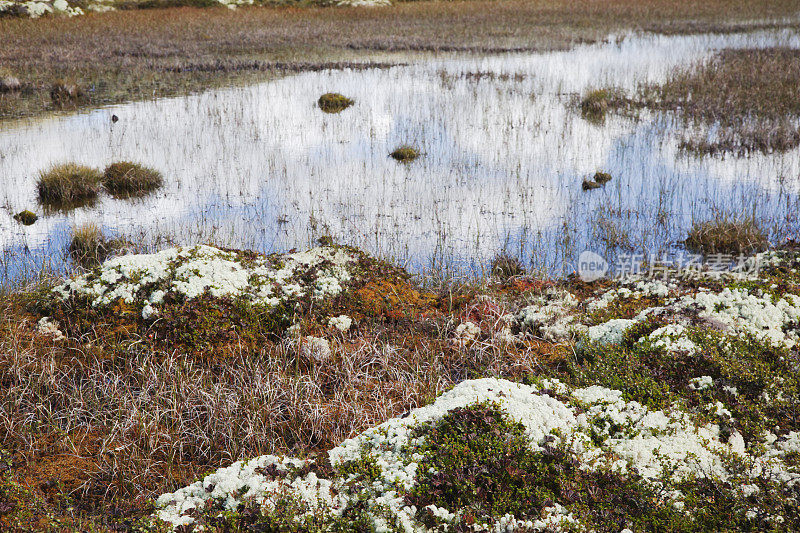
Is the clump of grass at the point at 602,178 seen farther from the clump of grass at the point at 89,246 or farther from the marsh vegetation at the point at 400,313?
the clump of grass at the point at 89,246

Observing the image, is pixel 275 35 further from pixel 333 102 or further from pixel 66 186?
pixel 66 186

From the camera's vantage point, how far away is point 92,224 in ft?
33.9

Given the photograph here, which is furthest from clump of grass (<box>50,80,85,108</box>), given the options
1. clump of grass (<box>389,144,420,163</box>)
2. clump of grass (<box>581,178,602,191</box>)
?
clump of grass (<box>581,178,602,191</box>)

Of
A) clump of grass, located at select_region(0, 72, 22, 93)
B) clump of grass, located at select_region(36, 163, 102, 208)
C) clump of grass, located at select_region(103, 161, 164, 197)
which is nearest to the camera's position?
clump of grass, located at select_region(36, 163, 102, 208)

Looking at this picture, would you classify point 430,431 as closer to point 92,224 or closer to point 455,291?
point 455,291

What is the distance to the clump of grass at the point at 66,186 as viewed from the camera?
482 inches

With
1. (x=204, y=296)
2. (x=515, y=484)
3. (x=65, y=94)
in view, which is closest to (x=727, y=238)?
(x=515, y=484)

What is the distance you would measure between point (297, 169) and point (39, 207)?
17.4 ft

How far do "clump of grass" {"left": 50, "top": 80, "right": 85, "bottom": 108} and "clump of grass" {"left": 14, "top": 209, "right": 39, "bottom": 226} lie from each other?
35.5ft

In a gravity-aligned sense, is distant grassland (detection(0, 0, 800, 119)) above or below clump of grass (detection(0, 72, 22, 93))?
above

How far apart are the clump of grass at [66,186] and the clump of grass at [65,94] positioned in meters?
9.16

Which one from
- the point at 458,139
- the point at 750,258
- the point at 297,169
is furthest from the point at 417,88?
the point at 750,258

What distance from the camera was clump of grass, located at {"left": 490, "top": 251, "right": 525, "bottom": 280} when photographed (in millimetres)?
9125

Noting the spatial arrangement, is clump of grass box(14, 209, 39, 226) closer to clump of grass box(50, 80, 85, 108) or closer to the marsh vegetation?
the marsh vegetation
